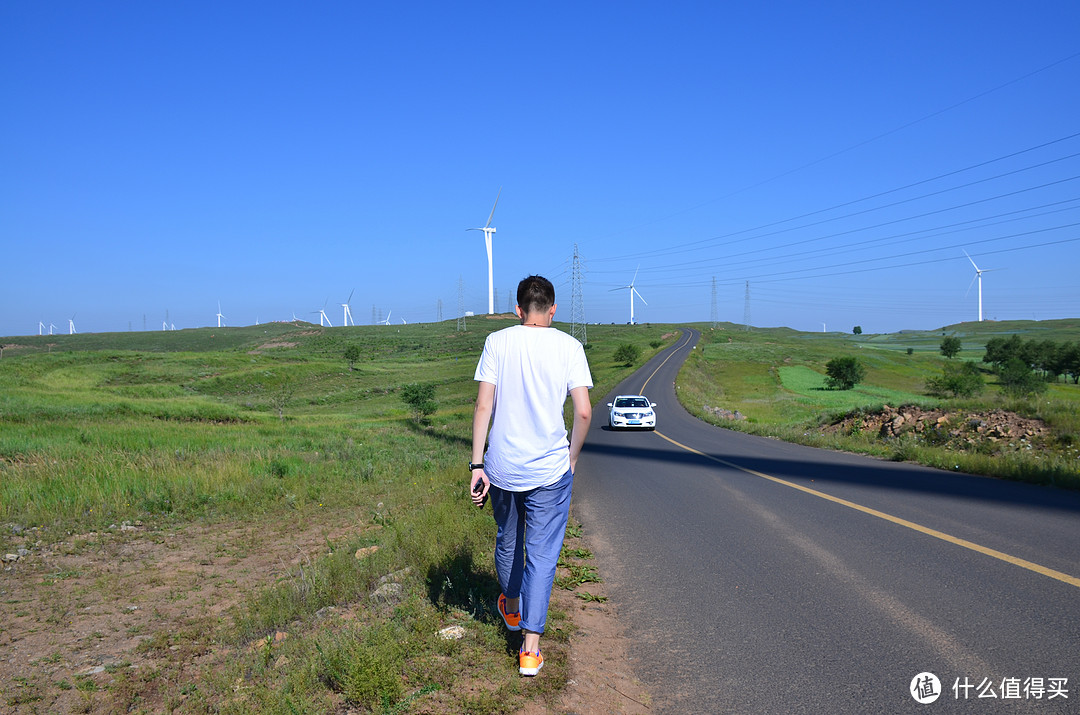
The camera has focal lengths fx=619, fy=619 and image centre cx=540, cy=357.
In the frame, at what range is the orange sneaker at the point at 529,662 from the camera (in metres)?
3.49

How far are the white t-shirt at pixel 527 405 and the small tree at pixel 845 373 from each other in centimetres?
6819

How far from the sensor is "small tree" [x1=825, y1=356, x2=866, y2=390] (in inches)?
2549

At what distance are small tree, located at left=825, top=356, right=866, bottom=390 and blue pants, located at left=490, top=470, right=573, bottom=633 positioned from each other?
6815cm

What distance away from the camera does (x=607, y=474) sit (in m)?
13.2

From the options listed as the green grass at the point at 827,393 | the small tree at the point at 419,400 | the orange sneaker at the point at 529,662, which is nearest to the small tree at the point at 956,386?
the green grass at the point at 827,393

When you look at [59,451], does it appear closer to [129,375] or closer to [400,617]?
[400,617]

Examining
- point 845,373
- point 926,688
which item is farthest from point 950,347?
point 926,688

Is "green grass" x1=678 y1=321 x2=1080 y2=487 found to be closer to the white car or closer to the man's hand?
the white car

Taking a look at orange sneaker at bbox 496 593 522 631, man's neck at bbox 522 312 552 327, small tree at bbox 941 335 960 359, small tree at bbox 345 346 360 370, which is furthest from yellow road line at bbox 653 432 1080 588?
small tree at bbox 941 335 960 359

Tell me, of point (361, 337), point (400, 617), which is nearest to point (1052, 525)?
point (400, 617)

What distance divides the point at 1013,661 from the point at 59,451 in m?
19.3

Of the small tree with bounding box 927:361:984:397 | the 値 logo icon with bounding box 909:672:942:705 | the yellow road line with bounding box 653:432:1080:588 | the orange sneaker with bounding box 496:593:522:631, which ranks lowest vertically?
the small tree with bounding box 927:361:984:397

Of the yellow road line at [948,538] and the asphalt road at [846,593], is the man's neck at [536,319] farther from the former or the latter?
the yellow road line at [948,538]

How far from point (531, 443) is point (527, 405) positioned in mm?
218
